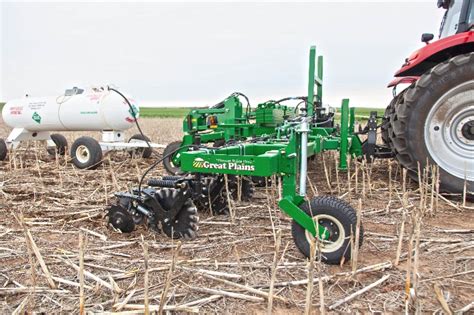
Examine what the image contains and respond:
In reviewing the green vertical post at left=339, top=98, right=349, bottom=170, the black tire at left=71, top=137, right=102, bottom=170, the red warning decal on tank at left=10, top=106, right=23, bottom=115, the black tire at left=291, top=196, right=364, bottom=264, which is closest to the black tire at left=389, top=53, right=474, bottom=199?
the green vertical post at left=339, top=98, right=349, bottom=170

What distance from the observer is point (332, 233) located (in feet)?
7.54

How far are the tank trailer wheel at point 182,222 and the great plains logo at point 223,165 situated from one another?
31 cm

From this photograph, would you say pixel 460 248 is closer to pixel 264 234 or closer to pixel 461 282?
pixel 461 282

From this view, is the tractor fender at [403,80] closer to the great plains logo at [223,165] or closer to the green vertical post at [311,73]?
the green vertical post at [311,73]

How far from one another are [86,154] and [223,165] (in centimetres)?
477

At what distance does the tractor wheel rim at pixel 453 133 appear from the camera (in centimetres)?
385

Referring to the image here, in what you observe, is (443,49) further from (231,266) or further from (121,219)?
(121,219)

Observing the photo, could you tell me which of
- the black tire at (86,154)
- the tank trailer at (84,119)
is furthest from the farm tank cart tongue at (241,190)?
the tank trailer at (84,119)

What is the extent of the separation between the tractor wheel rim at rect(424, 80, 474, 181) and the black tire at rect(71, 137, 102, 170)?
16.3 ft

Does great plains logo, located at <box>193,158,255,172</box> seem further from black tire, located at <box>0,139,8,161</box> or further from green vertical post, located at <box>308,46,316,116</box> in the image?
black tire, located at <box>0,139,8,161</box>

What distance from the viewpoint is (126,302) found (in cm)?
185

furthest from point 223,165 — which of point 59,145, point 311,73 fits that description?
point 59,145

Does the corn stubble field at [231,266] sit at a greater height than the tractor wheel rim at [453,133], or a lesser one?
lesser

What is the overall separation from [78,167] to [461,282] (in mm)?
6013
